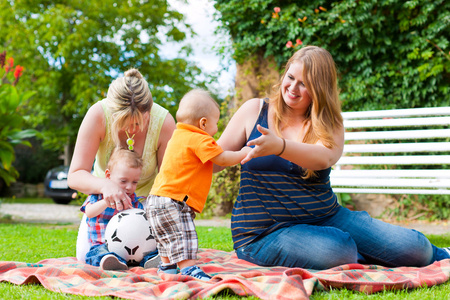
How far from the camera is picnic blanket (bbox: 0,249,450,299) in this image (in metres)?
1.96

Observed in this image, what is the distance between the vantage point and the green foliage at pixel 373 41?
19.9 ft

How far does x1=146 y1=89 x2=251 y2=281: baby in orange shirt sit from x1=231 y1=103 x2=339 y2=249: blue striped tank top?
0.34 m

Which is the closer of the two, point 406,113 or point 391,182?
point 391,182

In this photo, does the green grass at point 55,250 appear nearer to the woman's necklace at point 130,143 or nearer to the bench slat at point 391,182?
the bench slat at point 391,182

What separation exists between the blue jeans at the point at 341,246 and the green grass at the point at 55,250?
0.41m

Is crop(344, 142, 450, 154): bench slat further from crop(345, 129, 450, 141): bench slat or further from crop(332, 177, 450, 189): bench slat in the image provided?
crop(332, 177, 450, 189): bench slat

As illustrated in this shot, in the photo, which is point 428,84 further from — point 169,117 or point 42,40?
point 42,40

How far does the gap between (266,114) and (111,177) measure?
110 centimetres

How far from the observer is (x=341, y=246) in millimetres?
2508

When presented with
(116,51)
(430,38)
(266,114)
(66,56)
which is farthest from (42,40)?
(266,114)

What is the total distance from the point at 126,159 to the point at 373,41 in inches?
185

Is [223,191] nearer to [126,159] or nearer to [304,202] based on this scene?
[126,159]

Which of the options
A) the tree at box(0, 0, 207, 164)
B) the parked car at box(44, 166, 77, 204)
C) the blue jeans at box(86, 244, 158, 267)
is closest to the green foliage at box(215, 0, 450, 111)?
the blue jeans at box(86, 244, 158, 267)

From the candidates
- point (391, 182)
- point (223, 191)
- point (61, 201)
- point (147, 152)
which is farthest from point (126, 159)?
point (61, 201)
